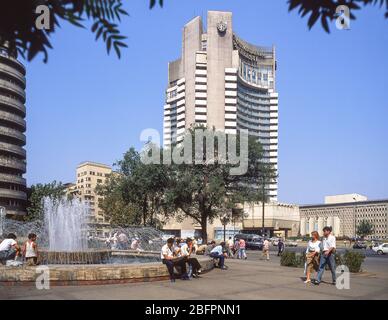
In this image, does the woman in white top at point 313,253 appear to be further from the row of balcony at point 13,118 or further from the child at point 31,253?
the row of balcony at point 13,118

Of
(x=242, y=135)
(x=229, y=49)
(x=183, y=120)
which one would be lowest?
(x=242, y=135)

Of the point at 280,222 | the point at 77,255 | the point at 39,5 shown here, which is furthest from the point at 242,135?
the point at 280,222

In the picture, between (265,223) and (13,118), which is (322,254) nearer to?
(13,118)

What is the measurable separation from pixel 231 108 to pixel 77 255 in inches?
4805

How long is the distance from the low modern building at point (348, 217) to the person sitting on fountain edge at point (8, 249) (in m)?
151

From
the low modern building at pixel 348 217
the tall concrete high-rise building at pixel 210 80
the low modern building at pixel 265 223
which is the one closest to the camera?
the low modern building at pixel 265 223

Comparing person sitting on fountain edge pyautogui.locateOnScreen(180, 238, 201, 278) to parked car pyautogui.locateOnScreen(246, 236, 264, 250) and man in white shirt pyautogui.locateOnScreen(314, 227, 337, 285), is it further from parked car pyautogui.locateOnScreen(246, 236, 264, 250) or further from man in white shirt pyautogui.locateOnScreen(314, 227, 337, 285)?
parked car pyautogui.locateOnScreen(246, 236, 264, 250)

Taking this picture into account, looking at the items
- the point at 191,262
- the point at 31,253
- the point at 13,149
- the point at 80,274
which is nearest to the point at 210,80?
the point at 13,149

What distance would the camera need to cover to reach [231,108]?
451ft

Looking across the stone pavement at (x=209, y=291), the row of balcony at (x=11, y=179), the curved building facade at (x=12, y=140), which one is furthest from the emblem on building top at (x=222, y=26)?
the stone pavement at (x=209, y=291)

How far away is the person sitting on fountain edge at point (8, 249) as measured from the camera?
13711 mm

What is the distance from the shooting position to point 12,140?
7025 cm
